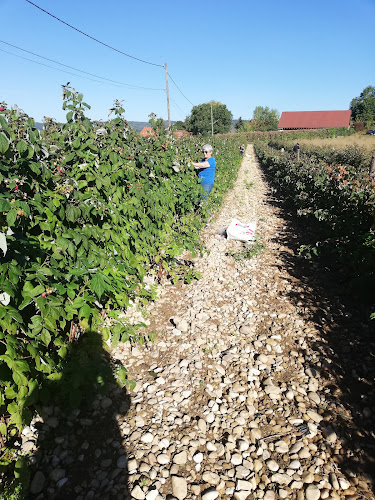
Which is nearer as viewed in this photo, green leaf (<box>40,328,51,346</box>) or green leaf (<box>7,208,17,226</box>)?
green leaf (<box>7,208,17,226</box>)

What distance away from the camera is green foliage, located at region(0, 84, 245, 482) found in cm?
180

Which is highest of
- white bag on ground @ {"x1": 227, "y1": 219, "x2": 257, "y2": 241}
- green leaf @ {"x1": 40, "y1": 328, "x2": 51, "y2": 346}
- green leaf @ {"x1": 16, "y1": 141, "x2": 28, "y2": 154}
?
green leaf @ {"x1": 16, "y1": 141, "x2": 28, "y2": 154}

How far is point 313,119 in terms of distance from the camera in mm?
77062

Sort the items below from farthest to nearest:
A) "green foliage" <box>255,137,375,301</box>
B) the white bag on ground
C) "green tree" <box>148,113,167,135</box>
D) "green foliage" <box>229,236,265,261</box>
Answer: the white bag on ground
"green foliage" <box>229,236,265,261</box>
"green tree" <box>148,113,167,135</box>
"green foliage" <box>255,137,375,301</box>

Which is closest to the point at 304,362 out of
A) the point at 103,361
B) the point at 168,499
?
the point at 168,499

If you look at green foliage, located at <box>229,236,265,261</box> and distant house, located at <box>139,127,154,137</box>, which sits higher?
distant house, located at <box>139,127,154,137</box>

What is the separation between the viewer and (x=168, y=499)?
77.1 inches

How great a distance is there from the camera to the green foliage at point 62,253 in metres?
1.80

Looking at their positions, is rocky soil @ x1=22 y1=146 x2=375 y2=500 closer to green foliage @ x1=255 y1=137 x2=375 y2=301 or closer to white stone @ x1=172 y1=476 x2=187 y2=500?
white stone @ x1=172 y1=476 x2=187 y2=500

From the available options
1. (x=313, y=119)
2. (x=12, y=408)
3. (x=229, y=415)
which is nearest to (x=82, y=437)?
(x=12, y=408)

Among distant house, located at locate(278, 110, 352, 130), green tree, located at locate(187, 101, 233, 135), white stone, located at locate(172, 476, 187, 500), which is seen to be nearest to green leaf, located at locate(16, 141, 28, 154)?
white stone, located at locate(172, 476, 187, 500)

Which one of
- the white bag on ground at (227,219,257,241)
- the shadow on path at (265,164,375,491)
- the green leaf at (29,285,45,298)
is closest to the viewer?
the green leaf at (29,285,45,298)

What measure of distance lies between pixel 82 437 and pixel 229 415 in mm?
1182

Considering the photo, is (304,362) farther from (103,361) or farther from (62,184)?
(62,184)
